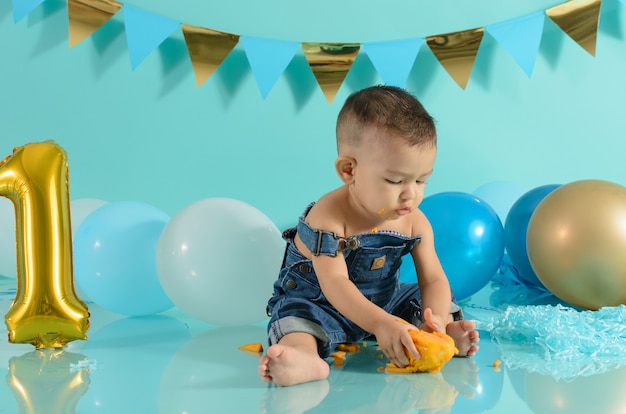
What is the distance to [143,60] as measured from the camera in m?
3.23

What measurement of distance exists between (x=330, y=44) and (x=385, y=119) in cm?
164

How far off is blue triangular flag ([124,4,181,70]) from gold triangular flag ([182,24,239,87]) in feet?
0.34

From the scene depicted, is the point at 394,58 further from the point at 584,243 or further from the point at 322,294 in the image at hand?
the point at 322,294

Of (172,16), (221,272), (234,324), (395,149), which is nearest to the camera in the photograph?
(395,149)

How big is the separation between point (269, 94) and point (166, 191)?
57 centimetres

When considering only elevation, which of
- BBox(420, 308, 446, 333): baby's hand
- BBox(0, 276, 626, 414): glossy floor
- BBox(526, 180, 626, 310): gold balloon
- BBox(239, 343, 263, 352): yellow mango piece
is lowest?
BBox(0, 276, 626, 414): glossy floor

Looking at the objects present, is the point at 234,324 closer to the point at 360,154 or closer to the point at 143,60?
the point at 360,154

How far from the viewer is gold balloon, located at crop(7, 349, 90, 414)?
4.57 ft

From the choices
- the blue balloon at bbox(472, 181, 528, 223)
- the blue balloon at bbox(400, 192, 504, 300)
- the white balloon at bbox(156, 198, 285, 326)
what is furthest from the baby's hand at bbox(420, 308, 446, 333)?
the blue balloon at bbox(472, 181, 528, 223)

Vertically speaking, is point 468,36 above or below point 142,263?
above

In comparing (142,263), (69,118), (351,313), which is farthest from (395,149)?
(69,118)

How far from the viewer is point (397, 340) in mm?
1514

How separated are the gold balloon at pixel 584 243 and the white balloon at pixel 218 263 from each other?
72 cm

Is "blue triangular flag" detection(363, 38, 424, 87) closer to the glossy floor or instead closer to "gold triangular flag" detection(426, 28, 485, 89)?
"gold triangular flag" detection(426, 28, 485, 89)
